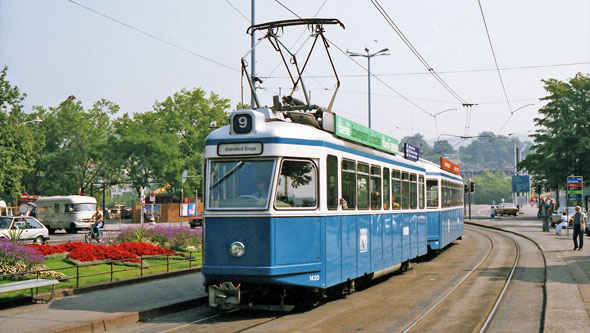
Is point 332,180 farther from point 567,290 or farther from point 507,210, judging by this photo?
point 507,210

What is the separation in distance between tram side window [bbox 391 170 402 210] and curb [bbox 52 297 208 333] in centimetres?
547

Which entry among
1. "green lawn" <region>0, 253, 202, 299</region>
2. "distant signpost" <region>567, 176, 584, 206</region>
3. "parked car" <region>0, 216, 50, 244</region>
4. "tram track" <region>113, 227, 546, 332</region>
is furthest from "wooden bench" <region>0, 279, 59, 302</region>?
"distant signpost" <region>567, 176, 584, 206</region>

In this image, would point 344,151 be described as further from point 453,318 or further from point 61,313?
point 61,313

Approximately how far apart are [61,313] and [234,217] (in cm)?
322

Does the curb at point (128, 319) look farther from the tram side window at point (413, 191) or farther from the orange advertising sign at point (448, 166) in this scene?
the orange advertising sign at point (448, 166)

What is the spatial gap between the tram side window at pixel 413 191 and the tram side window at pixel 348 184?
5.18 m

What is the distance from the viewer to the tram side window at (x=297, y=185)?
34.6ft

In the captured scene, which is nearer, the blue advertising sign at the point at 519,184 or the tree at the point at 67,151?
the tree at the point at 67,151

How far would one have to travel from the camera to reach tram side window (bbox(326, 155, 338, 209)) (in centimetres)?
1138

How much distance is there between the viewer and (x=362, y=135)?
13.4 m

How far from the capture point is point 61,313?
1059cm

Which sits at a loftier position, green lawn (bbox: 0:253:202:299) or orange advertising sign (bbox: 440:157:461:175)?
orange advertising sign (bbox: 440:157:461:175)

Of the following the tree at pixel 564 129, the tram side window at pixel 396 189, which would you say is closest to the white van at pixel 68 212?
the tram side window at pixel 396 189

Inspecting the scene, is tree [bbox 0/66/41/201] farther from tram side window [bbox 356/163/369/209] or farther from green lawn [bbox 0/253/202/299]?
tram side window [bbox 356/163/369/209]
